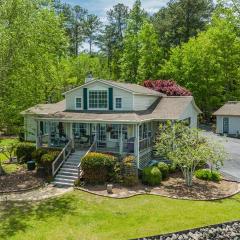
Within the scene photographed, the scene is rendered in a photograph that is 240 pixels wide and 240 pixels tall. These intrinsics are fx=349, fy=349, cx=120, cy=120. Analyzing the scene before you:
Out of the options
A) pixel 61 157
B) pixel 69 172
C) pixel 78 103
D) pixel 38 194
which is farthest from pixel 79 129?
pixel 38 194

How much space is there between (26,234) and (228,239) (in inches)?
335

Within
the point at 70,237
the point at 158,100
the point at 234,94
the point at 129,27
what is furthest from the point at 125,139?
the point at 129,27

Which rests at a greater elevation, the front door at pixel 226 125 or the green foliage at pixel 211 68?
the green foliage at pixel 211 68

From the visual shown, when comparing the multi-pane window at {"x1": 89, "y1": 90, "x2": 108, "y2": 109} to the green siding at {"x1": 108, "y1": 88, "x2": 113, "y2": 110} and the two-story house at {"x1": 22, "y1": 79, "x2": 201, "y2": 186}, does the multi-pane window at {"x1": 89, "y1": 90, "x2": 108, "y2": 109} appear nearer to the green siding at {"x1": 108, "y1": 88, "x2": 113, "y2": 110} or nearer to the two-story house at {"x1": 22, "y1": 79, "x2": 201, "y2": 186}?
the two-story house at {"x1": 22, "y1": 79, "x2": 201, "y2": 186}

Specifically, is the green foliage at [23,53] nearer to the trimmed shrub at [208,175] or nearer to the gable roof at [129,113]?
the gable roof at [129,113]

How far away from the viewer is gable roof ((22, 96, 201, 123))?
24156mm

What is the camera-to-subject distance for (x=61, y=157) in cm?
2403

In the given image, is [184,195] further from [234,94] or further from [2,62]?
[234,94]

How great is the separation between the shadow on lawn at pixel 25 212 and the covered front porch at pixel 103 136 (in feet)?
21.7

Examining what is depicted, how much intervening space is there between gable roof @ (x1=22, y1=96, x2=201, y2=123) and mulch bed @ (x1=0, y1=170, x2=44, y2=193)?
4306 millimetres

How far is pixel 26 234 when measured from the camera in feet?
49.0

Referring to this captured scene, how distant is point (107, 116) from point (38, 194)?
750 centimetres

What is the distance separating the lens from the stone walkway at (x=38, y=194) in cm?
1966

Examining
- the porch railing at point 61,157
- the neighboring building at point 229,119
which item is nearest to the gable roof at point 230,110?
the neighboring building at point 229,119
